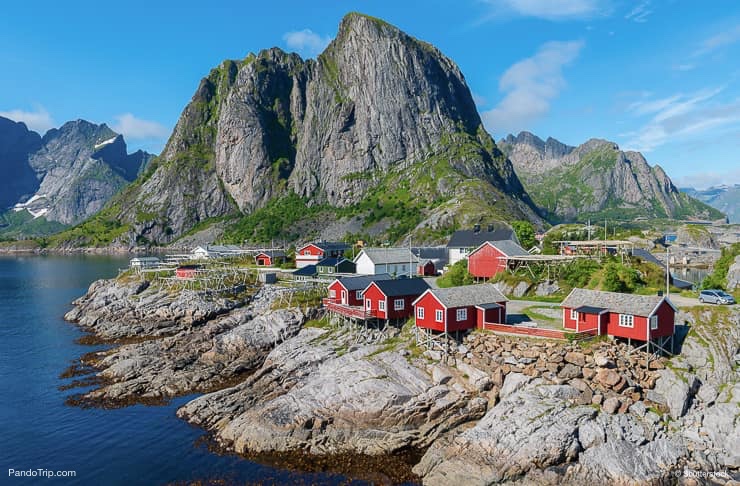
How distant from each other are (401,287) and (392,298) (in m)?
1.79

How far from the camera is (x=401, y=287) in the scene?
49.8m

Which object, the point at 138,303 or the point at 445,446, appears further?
the point at 138,303

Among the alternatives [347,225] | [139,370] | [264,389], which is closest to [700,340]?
[264,389]

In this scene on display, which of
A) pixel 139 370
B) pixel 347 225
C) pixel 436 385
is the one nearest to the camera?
pixel 436 385

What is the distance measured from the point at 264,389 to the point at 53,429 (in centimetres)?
1602

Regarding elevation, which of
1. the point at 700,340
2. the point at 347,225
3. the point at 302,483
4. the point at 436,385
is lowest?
the point at 302,483

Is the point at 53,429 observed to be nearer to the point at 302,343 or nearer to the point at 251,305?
the point at 302,343

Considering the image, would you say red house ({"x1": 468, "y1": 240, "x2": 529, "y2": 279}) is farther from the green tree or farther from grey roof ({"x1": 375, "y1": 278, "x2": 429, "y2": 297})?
the green tree

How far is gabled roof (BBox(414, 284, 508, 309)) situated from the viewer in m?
42.2

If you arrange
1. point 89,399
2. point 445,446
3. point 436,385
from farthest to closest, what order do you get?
point 89,399, point 436,385, point 445,446

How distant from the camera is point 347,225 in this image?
190250mm

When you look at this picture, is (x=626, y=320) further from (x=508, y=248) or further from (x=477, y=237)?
(x=477, y=237)

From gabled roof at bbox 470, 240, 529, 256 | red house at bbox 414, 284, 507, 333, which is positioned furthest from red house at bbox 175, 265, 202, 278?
red house at bbox 414, 284, 507, 333

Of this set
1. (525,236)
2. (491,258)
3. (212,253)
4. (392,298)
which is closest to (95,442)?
(392,298)
